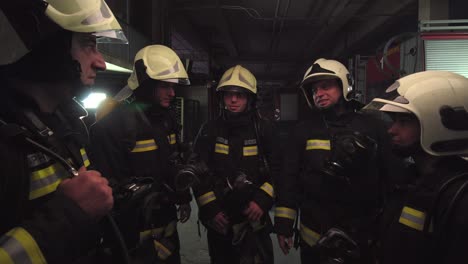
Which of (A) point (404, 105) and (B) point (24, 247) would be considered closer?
(B) point (24, 247)

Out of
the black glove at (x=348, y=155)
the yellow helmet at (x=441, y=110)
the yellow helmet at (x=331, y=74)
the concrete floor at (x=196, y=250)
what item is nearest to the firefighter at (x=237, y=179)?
the yellow helmet at (x=331, y=74)

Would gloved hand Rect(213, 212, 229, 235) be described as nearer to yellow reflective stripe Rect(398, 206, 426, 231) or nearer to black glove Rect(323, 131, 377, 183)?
black glove Rect(323, 131, 377, 183)

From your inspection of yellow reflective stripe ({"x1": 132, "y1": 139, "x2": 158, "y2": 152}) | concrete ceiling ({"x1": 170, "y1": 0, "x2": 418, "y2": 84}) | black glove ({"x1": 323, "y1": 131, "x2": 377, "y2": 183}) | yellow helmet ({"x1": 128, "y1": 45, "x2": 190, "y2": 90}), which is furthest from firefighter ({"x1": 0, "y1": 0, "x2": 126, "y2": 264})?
concrete ceiling ({"x1": 170, "y1": 0, "x2": 418, "y2": 84})

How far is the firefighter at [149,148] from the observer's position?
208 cm

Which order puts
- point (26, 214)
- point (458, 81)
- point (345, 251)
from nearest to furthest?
point (26, 214) → point (458, 81) → point (345, 251)

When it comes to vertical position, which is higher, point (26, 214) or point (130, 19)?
point (130, 19)

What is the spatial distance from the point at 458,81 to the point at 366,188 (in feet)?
3.13

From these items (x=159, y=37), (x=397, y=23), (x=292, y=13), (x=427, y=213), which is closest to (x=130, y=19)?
(x=159, y=37)

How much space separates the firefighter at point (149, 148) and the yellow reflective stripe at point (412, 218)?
146 centimetres

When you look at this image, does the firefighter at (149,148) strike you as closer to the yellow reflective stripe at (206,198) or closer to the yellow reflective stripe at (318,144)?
the yellow reflective stripe at (206,198)

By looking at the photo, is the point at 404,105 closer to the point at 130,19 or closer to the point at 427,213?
the point at 427,213

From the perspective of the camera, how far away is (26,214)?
0.95 meters

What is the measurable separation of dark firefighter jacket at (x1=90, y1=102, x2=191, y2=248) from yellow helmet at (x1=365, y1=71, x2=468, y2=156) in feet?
5.58

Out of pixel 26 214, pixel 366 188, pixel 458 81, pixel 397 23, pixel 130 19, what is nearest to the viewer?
pixel 26 214
